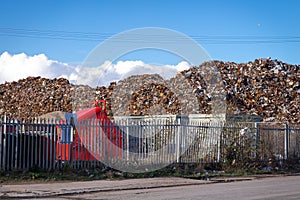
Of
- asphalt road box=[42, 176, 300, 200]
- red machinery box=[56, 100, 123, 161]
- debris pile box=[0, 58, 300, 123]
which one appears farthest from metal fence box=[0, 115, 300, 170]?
debris pile box=[0, 58, 300, 123]

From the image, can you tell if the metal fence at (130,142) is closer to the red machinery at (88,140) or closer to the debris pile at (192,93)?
the red machinery at (88,140)

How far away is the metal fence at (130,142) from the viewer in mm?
15469

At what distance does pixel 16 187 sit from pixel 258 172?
31.5 ft

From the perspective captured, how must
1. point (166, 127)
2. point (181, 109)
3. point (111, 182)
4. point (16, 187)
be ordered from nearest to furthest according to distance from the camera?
point (16, 187) → point (111, 182) → point (166, 127) → point (181, 109)

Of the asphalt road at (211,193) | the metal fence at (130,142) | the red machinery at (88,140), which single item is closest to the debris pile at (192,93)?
the metal fence at (130,142)

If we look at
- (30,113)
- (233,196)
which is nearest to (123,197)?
(233,196)

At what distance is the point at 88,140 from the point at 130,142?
1.63 m

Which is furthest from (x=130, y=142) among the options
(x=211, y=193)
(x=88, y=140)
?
(x=211, y=193)

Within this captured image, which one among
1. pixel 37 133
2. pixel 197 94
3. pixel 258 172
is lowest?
pixel 258 172

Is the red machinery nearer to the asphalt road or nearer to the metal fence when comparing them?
the metal fence

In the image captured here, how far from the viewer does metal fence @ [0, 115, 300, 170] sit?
50.8 ft

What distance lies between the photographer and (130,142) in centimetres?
1755

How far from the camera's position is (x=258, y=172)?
19094 millimetres

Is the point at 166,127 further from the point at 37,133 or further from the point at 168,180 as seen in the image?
the point at 37,133
